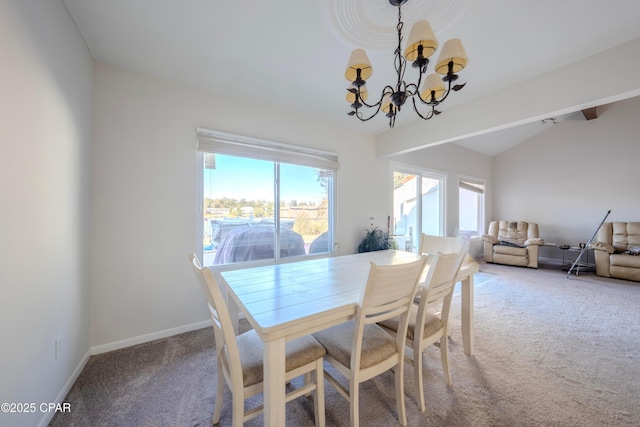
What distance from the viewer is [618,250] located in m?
4.30

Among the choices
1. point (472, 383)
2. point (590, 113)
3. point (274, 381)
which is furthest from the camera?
point (590, 113)

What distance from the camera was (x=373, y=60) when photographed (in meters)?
1.98

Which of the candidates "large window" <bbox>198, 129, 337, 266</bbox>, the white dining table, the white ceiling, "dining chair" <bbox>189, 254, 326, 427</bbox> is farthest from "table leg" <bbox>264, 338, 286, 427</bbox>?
the white ceiling

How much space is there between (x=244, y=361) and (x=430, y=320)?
121 centimetres

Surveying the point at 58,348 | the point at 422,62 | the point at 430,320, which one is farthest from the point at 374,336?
the point at 58,348

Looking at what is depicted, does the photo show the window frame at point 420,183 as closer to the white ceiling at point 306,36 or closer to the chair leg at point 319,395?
the white ceiling at point 306,36

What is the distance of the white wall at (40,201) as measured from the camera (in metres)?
1.02

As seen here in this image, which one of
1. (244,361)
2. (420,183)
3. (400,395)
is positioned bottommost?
(400,395)

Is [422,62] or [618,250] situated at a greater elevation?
[422,62]

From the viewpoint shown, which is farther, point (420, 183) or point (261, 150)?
point (420, 183)

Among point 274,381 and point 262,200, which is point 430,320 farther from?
point 262,200

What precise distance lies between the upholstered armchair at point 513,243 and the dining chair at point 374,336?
524 centimetres

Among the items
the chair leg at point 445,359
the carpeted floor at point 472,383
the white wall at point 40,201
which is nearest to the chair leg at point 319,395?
the carpeted floor at point 472,383

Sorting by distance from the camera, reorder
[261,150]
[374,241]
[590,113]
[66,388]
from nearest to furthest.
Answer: [66,388], [261,150], [374,241], [590,113]
